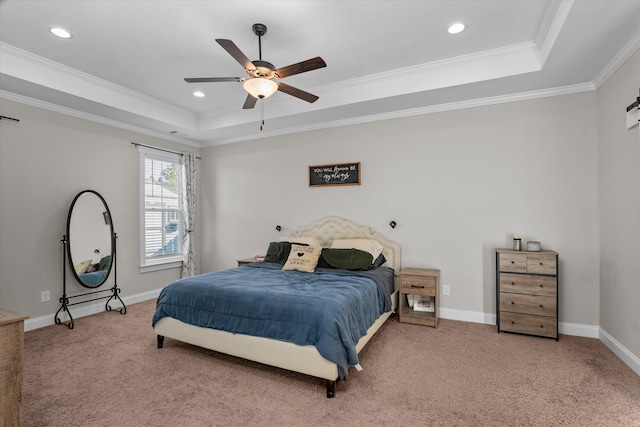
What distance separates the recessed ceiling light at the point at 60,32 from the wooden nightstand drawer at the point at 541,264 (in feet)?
16.4

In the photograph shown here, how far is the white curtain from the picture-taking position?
216 inches

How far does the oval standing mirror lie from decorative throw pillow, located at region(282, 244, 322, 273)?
8.46 feet

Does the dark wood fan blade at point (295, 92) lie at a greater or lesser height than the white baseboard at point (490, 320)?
greater

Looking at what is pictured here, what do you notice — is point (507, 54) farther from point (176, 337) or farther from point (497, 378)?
point (176, 337)

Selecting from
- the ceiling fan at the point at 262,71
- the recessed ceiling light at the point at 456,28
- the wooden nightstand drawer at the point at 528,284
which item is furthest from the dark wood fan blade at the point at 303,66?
the wooden nightstand drawer at the point at 528,284

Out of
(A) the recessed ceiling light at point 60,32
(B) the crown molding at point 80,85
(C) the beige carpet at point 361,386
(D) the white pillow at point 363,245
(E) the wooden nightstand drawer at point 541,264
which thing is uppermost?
(A) the recessed ceiling light at point 60,32

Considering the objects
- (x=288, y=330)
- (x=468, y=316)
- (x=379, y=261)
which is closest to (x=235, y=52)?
(x=288, y=330)

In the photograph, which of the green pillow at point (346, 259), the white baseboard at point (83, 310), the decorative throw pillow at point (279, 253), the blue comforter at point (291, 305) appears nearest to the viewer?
the blue comforter at point (291, 305)

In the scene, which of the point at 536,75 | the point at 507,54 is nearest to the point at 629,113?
the point at 536,75

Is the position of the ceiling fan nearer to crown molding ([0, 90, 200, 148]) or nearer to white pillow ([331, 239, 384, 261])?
white pillow ([331, 239, 384, 261])

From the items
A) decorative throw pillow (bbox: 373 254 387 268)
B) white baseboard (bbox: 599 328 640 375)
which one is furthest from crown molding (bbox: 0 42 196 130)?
white baseboard (bbox: 599 328 640 375)

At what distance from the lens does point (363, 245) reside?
4.13 metres

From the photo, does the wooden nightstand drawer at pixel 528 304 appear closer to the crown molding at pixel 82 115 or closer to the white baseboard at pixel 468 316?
the white baseboard at pixel 468 316

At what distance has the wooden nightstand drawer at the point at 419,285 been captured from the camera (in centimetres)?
357
